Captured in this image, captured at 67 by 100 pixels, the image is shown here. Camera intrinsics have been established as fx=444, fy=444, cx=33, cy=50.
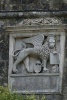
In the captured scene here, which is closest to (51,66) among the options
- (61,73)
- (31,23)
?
(61,73)

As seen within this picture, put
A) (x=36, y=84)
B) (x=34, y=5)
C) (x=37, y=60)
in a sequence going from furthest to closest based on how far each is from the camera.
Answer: (x=34, y=5) < (x=37, y=60) < (x=36, y=84)

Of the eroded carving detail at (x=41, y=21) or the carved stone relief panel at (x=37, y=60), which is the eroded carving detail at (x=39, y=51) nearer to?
the carved stone relief panel at (x=37, y=60)

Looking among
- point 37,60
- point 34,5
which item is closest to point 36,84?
point 37,60

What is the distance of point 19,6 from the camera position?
11.6m

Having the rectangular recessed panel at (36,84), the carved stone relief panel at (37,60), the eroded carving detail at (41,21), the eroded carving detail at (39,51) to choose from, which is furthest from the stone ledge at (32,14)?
the rectangular recessed panel at (36,84)

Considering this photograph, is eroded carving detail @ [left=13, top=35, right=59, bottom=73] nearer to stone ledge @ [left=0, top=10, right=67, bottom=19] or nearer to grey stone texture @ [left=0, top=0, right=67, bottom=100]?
grey stone texture @ [left=0, top=0, right=67, bottom=100]

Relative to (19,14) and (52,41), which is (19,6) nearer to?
(19,14)

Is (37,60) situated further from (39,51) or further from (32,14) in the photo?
(32,14)

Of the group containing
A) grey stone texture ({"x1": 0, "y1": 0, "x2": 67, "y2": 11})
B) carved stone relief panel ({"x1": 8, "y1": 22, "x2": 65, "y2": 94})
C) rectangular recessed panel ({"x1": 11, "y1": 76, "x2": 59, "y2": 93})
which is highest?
grey stone texture ({"x1": 0, "y1": 0, "x2": 67, "y2": 11})

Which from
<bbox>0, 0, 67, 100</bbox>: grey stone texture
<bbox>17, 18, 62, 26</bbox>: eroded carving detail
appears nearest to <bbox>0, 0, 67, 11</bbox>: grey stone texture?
<bbox>0, 0, 67, 100</bbox>: grey stone texture

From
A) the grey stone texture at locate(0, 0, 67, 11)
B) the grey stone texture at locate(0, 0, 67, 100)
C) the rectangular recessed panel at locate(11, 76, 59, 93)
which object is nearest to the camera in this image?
the rectangular recessed panel at locate(11, 76, 59, 93)

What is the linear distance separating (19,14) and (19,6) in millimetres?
232

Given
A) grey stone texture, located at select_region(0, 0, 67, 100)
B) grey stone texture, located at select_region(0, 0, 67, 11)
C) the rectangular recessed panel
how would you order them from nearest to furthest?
the rectangular recessed panel < grey stone texture, located at select_region(0, 0, 67, 100) < grey stone texture, located at select_region(0, 0, 67, 11)

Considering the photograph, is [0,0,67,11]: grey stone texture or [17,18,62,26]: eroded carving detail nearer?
[17,18,62,26]: eroded carving detail
